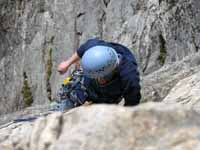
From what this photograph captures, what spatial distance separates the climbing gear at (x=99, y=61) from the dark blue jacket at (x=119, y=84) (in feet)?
1.00

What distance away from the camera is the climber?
8.50 m

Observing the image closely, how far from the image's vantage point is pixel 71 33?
27312 mm

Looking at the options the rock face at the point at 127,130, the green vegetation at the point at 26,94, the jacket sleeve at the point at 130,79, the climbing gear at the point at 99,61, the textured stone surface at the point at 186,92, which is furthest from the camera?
the green vegetation at the point at 26,94

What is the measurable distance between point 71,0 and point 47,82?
13.0 feet

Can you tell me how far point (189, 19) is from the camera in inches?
838

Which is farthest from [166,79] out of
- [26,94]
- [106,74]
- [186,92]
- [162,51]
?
[26,94]

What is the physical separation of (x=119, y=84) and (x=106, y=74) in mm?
505

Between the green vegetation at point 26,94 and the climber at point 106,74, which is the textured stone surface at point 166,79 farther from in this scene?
the green vegetation at point 26,94

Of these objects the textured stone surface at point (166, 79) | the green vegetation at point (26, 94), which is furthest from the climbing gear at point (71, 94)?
the green vegetation at point (26, 94)

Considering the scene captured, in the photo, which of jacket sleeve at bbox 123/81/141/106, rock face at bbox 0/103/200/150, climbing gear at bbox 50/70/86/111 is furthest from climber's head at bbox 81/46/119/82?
rock face at bbox 0/103/200/150

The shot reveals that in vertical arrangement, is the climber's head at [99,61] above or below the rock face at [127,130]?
above

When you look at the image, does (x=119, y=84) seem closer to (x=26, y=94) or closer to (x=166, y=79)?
(x=166, y=79)

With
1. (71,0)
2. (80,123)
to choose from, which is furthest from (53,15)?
(80,123)

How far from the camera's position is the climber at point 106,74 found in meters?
8.50
